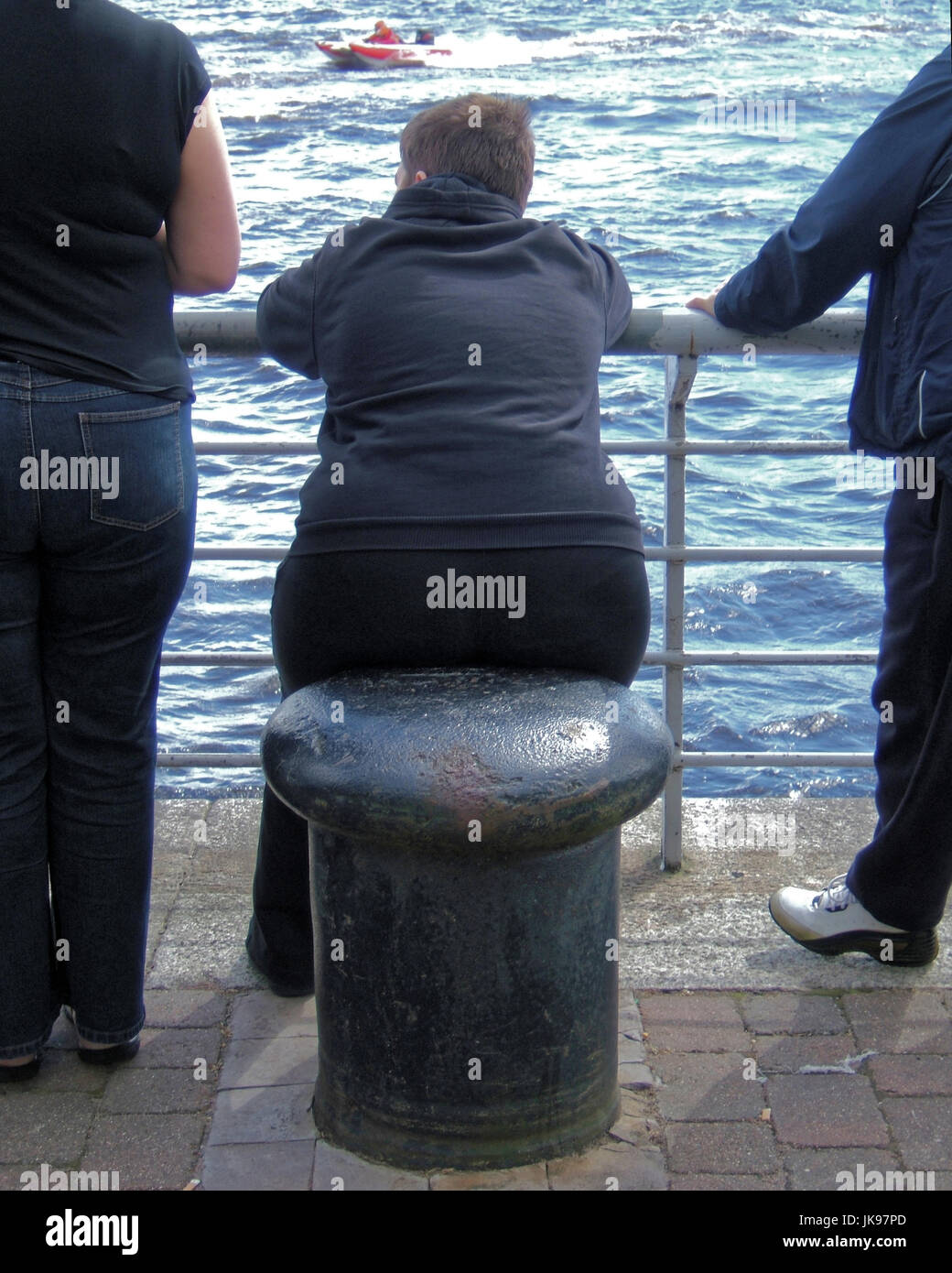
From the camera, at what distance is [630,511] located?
223cm

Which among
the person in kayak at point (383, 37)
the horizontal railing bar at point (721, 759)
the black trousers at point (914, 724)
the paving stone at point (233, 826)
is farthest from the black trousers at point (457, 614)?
the person in kayak at point (383, 37)

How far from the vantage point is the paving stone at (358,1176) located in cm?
219

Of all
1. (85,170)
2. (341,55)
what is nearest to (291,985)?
(85,170)

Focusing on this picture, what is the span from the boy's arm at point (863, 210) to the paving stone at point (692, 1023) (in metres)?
1.25

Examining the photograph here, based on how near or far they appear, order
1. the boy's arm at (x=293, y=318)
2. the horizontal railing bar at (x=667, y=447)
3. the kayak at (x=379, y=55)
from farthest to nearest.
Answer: the kayak at (x=379, y=55) → the horizontal railing bar at (x=667, y=447) → the boy's arm at (x=293, y=318)

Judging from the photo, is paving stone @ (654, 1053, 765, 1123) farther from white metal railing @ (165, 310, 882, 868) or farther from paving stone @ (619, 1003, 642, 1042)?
white metal railing @ (165, 310, 882, 868)

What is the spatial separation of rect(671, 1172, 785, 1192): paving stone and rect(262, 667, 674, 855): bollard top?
57 cm

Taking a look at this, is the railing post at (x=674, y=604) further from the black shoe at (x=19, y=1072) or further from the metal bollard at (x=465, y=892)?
the black shoe at (x=19, y=1072)

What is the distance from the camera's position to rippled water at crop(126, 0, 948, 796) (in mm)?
7102

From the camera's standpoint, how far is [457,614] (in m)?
2.14

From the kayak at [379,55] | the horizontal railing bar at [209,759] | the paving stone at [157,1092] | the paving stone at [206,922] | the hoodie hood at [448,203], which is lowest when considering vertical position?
the paving stone at [206,922]

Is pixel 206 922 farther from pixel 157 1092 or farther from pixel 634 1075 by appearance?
pixel 634 1075

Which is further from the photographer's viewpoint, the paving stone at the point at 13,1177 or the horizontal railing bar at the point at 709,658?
the horizontal railing bar at the point at 709,658

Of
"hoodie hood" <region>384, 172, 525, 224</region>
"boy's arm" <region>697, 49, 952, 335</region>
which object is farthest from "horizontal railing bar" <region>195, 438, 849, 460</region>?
"hoodie hood" <region>384, 172, 525, 224</region>
